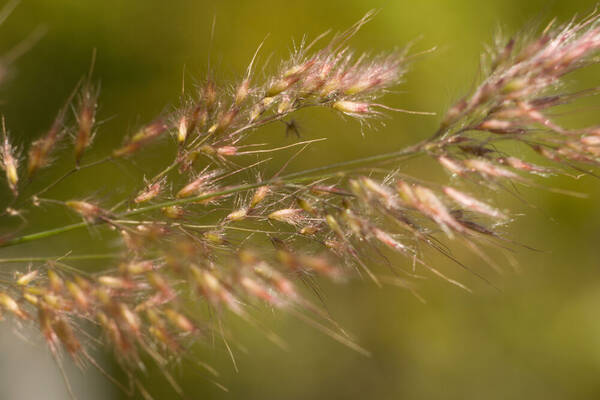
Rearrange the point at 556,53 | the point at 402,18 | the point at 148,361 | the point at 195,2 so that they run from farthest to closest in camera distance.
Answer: the point at 402,18 < the point at 195,2 < the point at 148,361 < the point at 556,53

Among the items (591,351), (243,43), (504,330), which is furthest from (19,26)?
(591,351)

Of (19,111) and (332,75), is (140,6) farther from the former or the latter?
(332,75)

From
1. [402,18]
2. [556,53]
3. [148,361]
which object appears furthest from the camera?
[402,18]

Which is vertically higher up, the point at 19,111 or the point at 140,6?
the point at 140,6

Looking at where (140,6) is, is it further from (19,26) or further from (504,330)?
(504,330)

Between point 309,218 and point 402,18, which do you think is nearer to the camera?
point 309,218

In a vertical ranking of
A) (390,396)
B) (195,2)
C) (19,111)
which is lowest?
(390,396)
